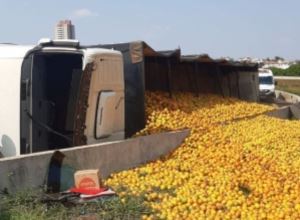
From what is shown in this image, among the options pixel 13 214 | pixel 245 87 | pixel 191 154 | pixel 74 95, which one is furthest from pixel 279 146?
pixel 245 87

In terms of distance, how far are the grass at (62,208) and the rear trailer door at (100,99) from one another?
1.91 m

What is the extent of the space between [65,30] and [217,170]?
410cm

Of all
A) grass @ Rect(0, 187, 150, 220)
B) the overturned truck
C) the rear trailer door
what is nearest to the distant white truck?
the rear trailer door

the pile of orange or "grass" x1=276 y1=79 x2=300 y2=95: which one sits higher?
the pile of orange

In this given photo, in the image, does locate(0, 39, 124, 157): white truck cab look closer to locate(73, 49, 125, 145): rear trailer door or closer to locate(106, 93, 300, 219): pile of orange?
locate(73, 49, 125, 145): rear trailer door

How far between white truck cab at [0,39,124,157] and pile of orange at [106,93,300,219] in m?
1.00

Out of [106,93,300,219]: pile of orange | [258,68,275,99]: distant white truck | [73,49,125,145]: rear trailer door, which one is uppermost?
[73,49,125,145]: rear trailer door

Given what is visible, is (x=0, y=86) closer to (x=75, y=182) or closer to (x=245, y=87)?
(x=75, y=182)

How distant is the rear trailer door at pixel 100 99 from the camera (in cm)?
A: 823

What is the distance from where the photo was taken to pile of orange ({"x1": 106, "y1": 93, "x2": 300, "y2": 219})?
6.47 meters

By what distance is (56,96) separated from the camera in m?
8.40

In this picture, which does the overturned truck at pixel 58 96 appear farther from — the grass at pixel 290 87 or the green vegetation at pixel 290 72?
the green vegetation at pixel 290 72

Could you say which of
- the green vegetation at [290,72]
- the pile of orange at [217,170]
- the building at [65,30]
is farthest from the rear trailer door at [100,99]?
the green vegetation at [290,72]

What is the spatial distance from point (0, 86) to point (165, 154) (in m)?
3.27
